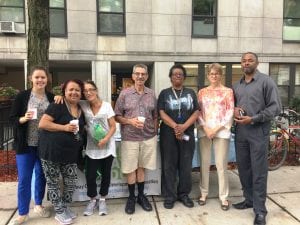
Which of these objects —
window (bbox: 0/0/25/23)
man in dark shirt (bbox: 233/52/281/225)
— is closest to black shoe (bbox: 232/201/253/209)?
man in dark shirt (bbox: 233/52/281/225)

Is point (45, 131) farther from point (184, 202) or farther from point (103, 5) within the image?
point (103, 5)

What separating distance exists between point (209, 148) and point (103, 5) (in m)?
10.7

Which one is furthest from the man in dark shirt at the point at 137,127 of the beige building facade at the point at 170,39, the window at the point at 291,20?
the window at the point at 291,20

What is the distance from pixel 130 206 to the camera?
432 cm

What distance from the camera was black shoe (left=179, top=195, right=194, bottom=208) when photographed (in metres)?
4.43

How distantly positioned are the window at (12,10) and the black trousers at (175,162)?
11.1 m

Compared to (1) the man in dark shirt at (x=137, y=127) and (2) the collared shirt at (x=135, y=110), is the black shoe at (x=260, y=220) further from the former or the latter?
(2) the collared shirt at (x=135, y=110)

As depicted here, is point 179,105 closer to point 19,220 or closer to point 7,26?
point 19,220

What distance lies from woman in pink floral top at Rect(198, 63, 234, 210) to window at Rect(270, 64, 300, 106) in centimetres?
1212

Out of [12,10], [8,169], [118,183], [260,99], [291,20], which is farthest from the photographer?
[291,20]

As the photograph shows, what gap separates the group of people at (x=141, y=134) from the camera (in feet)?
12.4

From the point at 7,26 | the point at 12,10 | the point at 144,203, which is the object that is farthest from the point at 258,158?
the point at 12,10

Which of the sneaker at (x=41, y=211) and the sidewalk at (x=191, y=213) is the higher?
the sneaker at (x=41, y=211)

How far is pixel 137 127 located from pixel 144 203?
1060 millimetres
